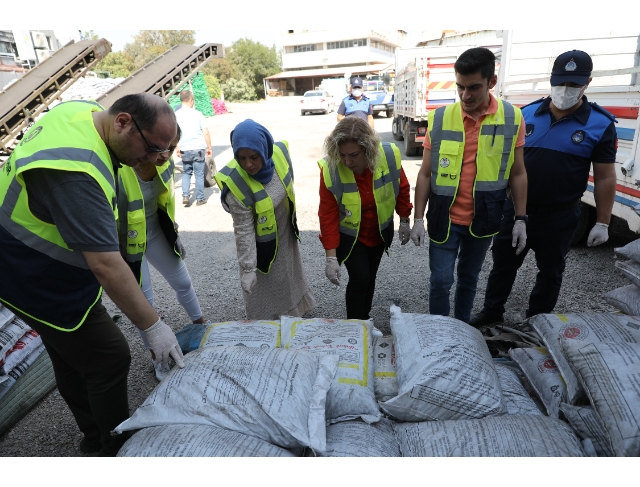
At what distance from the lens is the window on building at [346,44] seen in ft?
144

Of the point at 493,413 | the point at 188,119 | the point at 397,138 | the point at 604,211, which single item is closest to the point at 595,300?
the point at 604,211

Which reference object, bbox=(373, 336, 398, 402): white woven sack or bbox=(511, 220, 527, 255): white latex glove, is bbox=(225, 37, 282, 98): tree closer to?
bbox=(511, 220, 527, 255): white latex glove

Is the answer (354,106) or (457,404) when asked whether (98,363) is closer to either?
(457,404)

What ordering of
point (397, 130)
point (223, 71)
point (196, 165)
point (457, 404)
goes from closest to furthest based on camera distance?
point (457, 404)
point (196, 165)
point (397, 130)
point (223, 71)

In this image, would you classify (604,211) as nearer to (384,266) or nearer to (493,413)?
(493,413)

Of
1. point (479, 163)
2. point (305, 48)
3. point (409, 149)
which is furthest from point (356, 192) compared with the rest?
point (305, 48)

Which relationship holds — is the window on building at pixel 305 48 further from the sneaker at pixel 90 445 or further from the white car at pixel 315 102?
the sneaker at pixel 90 445

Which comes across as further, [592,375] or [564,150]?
[564,150]

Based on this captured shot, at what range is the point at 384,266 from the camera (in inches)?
164

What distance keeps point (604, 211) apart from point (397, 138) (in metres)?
10.3

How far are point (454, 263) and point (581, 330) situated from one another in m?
0.77

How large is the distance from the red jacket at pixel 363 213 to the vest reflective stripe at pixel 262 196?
0.25 metres

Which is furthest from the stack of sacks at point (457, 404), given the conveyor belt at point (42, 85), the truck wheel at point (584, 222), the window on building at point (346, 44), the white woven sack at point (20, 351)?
the window on building at point (346, 44)

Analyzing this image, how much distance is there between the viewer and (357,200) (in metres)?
2.39
